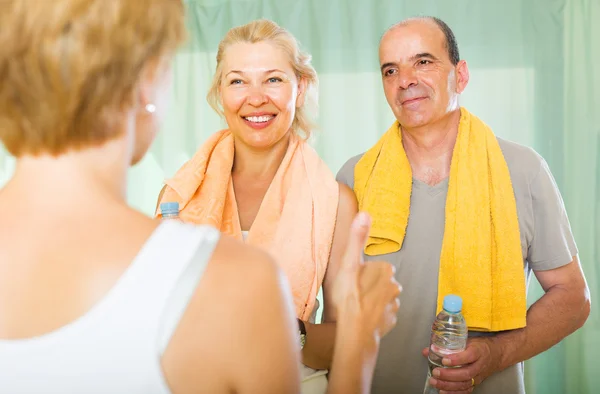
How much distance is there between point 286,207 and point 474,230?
0.48 m

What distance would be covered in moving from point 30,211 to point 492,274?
119 cm

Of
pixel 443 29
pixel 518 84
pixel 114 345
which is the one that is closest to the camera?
pixel 114 345

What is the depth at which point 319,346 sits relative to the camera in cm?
119

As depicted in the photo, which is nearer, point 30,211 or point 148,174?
point 30,211

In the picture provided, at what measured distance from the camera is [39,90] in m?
0.47

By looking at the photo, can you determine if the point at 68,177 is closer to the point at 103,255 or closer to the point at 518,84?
the point at 103,255

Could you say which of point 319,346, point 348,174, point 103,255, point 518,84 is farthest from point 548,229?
point 103,255

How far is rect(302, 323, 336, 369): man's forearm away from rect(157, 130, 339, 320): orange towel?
85 millimetres

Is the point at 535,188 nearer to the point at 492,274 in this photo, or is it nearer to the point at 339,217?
the point at 492,274

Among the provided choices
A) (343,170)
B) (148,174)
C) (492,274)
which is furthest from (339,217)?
(148,174)

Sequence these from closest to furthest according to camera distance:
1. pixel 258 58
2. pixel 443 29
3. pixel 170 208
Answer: pixel 170 208 → pixel 258 58 → pixel 443 29

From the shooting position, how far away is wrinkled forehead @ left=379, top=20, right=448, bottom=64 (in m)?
1.45

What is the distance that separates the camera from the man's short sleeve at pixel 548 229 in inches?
54.1

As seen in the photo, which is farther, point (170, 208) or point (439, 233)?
point (439, 233)
